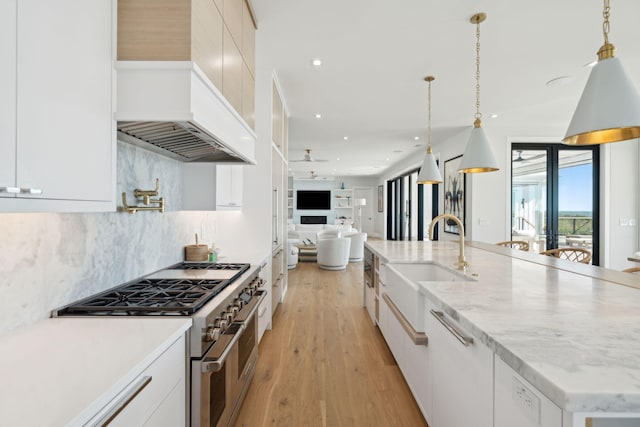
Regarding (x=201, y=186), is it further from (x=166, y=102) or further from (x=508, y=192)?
(x=508, y=192)

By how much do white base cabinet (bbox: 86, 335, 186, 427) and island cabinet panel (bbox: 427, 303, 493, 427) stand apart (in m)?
1.03

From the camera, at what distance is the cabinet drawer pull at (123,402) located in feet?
2.37

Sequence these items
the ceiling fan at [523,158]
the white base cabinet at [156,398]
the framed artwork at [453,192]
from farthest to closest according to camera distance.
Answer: the framed artwork at [453,192], the ceiling fan at [523,158], the white base cabinet at [156,398]

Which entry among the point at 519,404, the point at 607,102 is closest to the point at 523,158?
the point at 607,102

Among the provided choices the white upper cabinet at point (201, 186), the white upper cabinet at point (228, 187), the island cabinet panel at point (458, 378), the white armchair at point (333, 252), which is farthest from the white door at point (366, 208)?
the island cabinet panel at point (458, 378)

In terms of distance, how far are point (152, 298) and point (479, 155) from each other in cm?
241

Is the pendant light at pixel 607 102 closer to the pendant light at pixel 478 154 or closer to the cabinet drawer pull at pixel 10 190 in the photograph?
the pendant light at pixel 478 154

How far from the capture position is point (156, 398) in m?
0.99

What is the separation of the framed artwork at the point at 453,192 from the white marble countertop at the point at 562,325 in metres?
4.00

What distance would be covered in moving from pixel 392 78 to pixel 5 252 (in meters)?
3.48

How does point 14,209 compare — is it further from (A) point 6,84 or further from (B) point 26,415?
(B) point 26,415

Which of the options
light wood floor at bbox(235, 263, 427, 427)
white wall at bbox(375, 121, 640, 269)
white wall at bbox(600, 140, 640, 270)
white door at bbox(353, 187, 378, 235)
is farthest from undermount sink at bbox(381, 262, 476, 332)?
white door at bbox(353, 187, 378, 235)

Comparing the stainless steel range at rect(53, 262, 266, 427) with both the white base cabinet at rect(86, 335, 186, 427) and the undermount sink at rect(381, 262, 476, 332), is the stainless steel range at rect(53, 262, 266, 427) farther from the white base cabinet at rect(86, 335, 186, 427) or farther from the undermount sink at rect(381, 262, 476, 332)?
the undermount sink at rect(381, 262, 476, 332)

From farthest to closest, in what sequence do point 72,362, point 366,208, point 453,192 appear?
point 366,208 < point 453,192 < point 72,362
